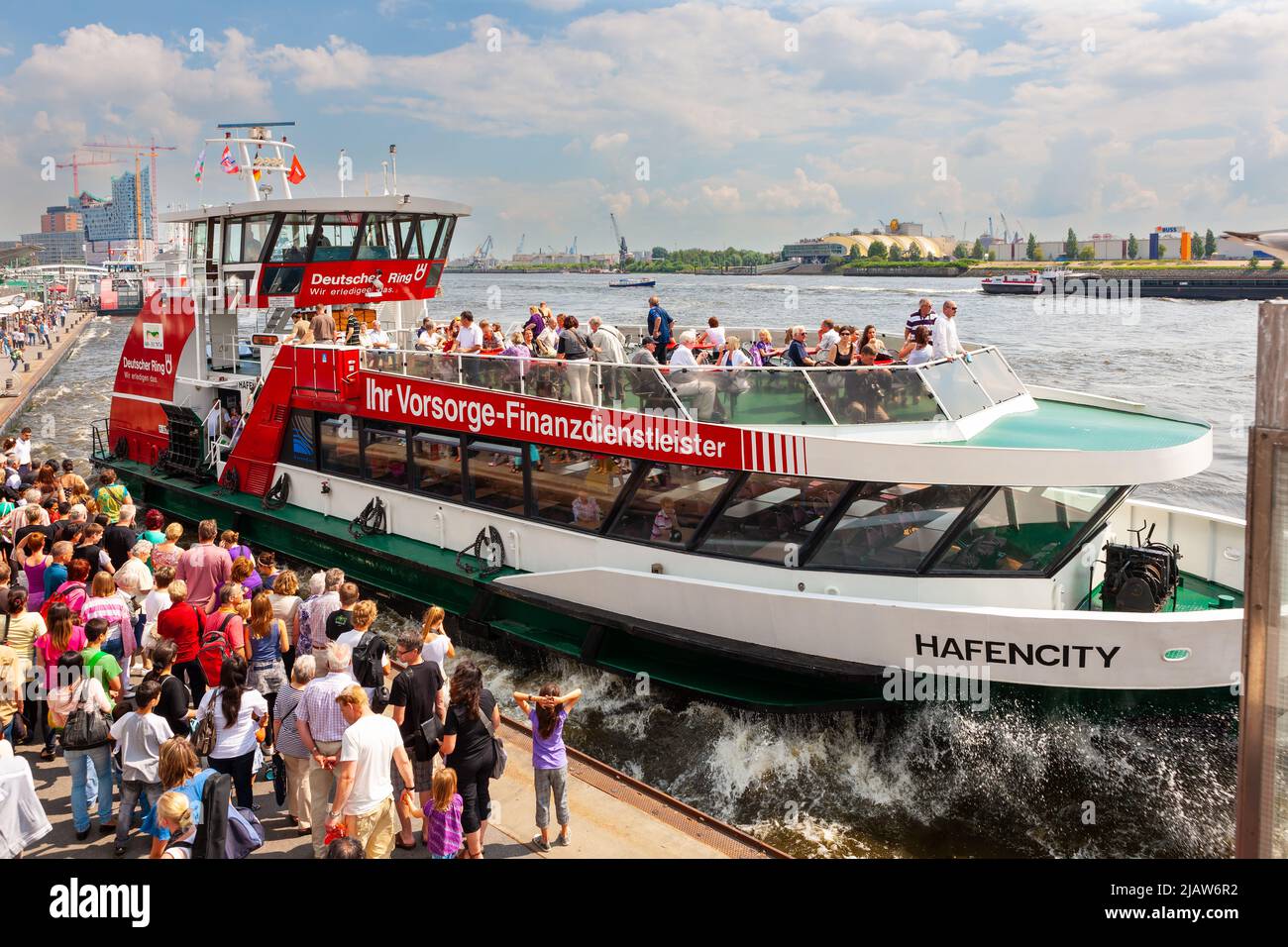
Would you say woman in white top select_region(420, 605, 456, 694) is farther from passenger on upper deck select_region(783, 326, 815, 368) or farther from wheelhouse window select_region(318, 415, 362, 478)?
wheelhouse window select_region(318, 415, 362, 478)

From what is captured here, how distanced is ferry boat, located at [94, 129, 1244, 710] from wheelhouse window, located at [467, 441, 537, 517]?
0.03 m

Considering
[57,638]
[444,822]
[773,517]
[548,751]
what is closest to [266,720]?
[57,638]

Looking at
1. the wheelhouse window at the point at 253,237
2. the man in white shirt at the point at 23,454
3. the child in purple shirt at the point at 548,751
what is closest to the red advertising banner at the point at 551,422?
the child in purple shirt at the point at 548,751

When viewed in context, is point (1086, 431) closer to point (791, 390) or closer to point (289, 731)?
point (791, 390)

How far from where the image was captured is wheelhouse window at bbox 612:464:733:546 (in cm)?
902

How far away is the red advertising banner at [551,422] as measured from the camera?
8.86 m

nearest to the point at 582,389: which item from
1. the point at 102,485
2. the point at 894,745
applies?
the point at 894,745

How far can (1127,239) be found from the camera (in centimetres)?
14450

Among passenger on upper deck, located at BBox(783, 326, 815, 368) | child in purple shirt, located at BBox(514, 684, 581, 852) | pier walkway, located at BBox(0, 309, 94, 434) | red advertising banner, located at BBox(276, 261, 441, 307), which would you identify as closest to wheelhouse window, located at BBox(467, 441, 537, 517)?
passenger on upper deck, located at BBox(783, 326, 815, 368)

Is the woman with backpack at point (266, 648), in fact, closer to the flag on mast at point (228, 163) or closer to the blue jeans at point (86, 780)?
the blue jeans at point (86, 780)

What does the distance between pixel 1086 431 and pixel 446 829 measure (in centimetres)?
645

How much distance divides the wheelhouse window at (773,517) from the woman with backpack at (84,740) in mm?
4877

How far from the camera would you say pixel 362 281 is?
15727 millimetres
